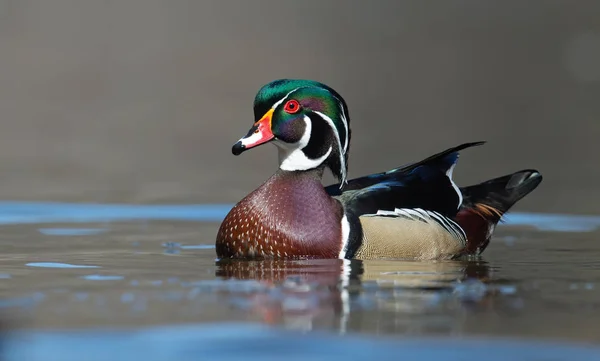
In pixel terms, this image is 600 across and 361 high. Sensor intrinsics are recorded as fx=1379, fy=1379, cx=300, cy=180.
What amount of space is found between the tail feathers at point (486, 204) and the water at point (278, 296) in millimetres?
139

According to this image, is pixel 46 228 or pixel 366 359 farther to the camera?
pixel 46 228

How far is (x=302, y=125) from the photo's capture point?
7.33m

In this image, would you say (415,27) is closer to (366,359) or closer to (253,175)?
(253,175)

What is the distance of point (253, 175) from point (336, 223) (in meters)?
5.24

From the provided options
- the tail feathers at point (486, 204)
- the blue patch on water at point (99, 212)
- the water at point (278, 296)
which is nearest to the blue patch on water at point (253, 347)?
the water at point (278, 296)

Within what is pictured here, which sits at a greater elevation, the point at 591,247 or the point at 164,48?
the point at 164,48

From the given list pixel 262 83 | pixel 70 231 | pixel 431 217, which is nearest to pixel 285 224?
pixel 431 217

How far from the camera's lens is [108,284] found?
6.16 m

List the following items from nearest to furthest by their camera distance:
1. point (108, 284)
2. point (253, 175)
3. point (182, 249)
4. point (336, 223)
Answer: point (108, 284) < point (336, 223) < point (182, 249) < point (253, 175)

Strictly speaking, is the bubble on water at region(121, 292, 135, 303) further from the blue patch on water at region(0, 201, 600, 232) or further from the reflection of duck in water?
the blue patch on water at region(0, 201, 600, 232)

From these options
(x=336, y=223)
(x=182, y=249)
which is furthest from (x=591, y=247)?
(x=182, y=249)

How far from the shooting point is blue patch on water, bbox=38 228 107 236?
28.0 ft

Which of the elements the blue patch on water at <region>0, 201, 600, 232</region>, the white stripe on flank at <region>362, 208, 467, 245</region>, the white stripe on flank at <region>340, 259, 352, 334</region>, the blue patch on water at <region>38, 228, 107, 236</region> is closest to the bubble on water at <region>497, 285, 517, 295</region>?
the white stripe on flank at <region>340, 259, 352, 334</region>

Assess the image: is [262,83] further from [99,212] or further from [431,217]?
[431,217]
